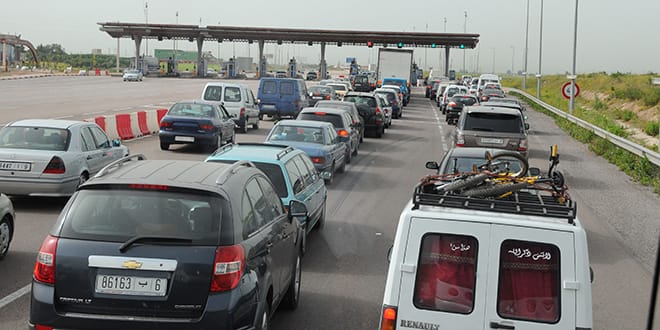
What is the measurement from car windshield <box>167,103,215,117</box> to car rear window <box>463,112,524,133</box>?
8.69m

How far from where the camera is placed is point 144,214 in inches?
243

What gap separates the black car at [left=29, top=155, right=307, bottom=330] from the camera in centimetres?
588

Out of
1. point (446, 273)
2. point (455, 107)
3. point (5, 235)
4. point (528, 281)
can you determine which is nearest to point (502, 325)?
point (528, 281)

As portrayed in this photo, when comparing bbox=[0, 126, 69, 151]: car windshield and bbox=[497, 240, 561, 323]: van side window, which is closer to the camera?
bbox=[497, 240, 561, 323]: van side window

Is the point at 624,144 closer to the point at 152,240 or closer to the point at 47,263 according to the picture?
the point at 152,240

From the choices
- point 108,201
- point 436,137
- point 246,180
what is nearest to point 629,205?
point 246,180

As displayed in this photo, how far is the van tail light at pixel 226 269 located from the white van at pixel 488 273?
3.94ft

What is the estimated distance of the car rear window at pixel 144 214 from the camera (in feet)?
19.9

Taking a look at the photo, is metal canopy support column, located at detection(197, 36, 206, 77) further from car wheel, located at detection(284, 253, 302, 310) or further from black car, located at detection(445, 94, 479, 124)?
car wheel, located at detection(284, 253, 302, 310)

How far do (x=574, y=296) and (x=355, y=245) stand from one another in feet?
23.7

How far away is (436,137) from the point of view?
34.5 m

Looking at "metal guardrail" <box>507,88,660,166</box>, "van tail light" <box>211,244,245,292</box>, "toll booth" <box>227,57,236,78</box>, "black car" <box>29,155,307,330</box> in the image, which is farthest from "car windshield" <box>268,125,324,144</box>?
"toll booth" <box>227,57,236,78</box>

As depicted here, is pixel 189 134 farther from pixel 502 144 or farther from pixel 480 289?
pixel 480 289

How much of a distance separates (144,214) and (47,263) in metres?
0.73
